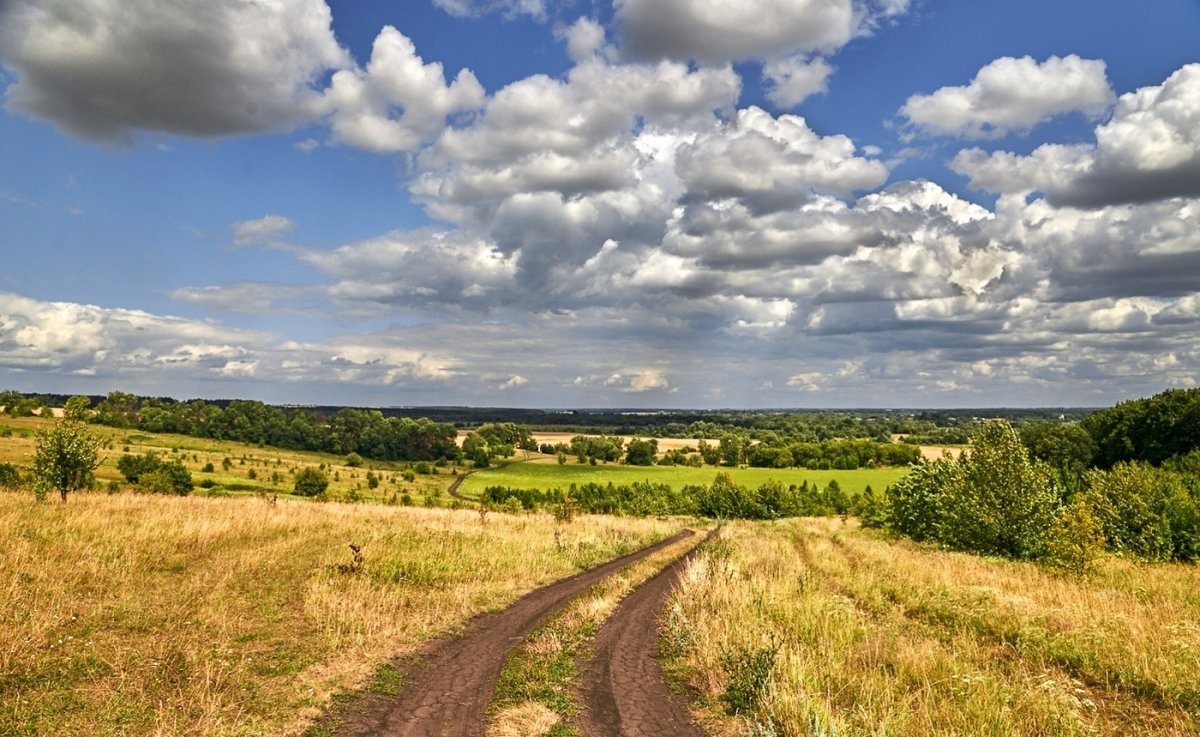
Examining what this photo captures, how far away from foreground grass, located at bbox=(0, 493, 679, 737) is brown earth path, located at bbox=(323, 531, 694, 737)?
28.3 inches

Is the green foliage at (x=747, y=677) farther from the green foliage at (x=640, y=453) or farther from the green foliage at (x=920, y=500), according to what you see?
the green foliage at (x=640, y=453)

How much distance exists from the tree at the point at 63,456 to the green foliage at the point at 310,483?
225 feet

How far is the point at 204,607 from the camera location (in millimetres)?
14047

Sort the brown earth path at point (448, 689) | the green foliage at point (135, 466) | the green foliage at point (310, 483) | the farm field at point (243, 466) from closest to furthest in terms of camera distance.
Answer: the brown earth path at point (448, 689)
the green foliage at point (135, 466)
the farm field at point (243, 466)
the green foliage at point (310, 483)

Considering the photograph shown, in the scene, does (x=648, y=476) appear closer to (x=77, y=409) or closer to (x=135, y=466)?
(x=135, y=466)

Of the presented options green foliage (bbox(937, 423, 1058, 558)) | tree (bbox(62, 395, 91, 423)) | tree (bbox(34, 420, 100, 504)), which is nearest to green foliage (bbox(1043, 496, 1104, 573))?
green foliage (bbox(937, 423, 1058, 558))

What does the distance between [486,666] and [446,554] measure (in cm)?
1198

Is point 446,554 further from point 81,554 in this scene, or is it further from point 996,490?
point 996,490

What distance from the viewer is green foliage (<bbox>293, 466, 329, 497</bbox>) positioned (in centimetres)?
9319

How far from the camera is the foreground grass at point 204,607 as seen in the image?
9.48m

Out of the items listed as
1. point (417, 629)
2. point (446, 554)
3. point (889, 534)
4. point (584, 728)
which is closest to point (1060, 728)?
point (584, 728)

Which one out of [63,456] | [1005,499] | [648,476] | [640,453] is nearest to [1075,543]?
[1005,499]

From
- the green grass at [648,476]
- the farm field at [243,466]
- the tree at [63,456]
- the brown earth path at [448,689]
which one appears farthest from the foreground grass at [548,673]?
the green grass at [648,476]

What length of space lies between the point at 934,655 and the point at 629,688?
22.5 ft
